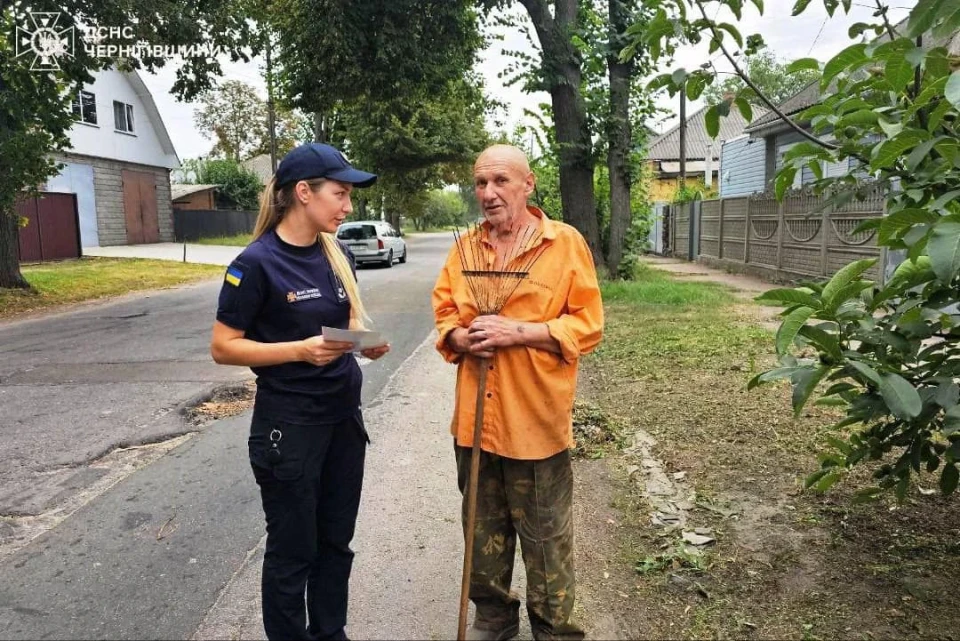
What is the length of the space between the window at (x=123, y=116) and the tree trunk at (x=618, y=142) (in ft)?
81.9

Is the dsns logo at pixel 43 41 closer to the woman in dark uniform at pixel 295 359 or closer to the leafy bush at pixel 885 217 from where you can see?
the woman in dark uniform at pixel 295 359

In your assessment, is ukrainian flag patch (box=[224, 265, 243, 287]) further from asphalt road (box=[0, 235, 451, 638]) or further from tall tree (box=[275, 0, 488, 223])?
tall tree (box=[275, 0, 488, 223])

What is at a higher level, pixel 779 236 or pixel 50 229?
pixel 50 229

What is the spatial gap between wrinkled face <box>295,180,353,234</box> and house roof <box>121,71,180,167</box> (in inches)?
1278

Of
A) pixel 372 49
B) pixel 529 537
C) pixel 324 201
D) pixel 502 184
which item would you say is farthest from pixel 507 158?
pixel 372 49

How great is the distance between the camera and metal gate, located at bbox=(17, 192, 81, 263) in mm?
22094

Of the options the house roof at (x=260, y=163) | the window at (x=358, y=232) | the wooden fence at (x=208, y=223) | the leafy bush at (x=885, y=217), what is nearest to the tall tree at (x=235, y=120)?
the house roof at (x=260, y=163)

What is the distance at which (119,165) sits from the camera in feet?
100

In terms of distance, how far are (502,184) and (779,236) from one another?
13588mm

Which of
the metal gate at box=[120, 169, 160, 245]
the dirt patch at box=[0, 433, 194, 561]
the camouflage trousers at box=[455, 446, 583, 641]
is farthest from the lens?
the metal gate at box=[120, 169, 160, 245]

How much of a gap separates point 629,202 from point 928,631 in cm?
1245

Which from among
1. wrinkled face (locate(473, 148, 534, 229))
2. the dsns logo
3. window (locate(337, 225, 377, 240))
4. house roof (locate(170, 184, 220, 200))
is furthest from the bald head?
house roof (locate(170, 184, 220, 200))

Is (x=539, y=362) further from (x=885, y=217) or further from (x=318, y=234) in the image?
(x=885, y=217)

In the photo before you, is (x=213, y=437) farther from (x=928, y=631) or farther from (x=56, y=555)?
(x=928, y=631)
